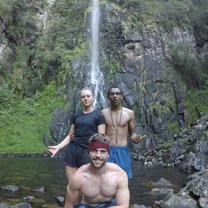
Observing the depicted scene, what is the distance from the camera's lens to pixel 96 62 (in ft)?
99.3

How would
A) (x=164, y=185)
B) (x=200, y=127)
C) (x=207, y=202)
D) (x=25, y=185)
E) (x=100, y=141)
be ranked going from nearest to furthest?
1. (x=100, y=141)
2. (x=207, y=202)
3. (x=25, y=185)
4. (x=164, y=185)
5. (x=200, y=127)

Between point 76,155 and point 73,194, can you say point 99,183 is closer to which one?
point 73,194

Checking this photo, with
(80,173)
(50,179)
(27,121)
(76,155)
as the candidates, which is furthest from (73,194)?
(27,121)

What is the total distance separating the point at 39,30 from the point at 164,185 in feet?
73.0

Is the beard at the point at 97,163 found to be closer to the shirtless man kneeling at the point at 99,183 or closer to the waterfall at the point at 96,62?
the shirtless man kneeling at the point at 99,183

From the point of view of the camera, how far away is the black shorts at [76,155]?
6.76 m

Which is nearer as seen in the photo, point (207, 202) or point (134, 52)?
point (207, 202)

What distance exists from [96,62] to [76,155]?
23734mm

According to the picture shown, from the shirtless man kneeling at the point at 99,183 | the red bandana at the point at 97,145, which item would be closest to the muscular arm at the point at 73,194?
the shirtless man kneeling at the point at 99,183

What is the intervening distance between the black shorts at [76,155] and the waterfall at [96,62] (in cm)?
2110

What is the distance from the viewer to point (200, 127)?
23.4m

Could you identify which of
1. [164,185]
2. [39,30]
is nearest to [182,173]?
[164,185]

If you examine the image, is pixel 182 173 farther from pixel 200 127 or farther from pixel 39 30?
pixel 39 30

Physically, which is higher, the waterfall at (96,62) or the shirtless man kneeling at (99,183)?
the waterfall at (96,62)
